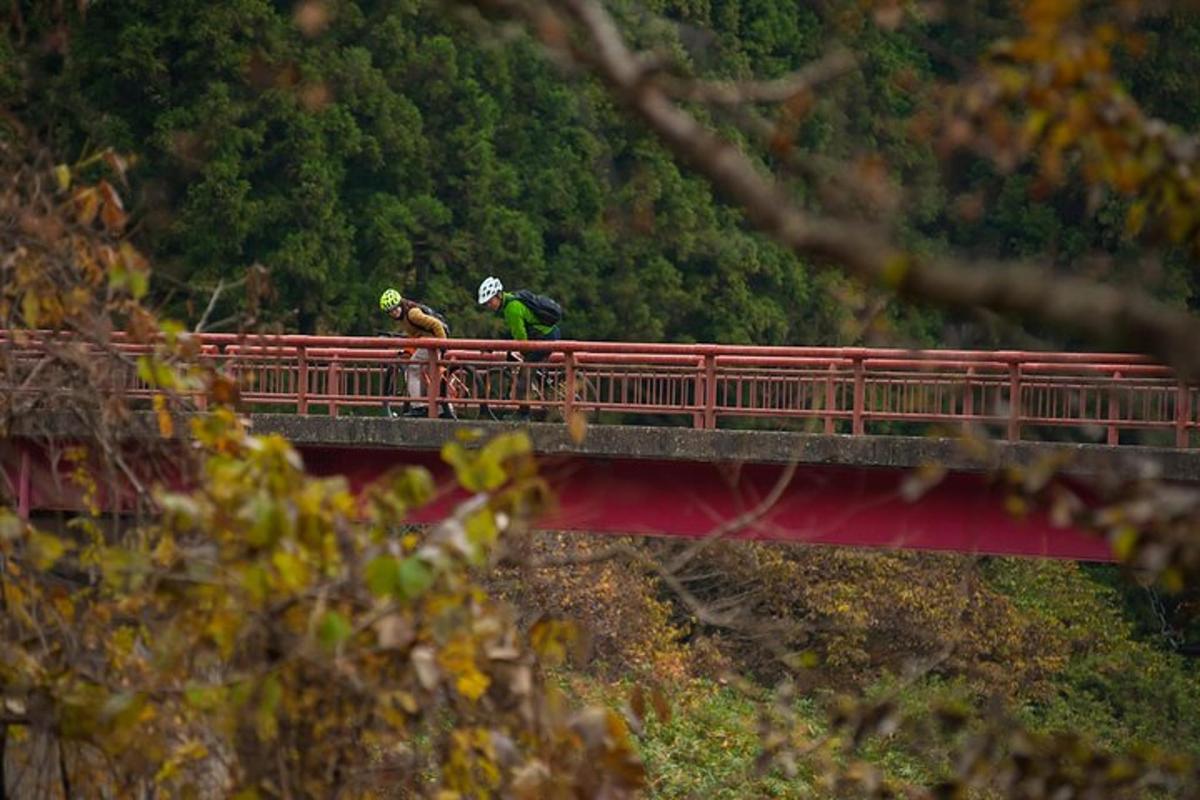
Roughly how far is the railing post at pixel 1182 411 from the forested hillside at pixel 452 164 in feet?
34.9

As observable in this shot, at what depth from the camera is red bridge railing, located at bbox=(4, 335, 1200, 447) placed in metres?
17.8

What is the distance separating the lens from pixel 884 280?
505 cm

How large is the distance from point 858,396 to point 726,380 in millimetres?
1441

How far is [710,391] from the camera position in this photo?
1912 centimetres

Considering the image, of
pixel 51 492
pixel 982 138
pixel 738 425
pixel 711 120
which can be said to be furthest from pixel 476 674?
pixel 738 425

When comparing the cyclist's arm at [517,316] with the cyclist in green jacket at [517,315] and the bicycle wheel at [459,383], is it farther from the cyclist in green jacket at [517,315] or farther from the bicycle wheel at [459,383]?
the bicycle wheel at [459,383]

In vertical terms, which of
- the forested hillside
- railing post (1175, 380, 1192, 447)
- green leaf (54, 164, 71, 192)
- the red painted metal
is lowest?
the red painted metal

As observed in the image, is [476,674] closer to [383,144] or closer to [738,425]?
[383,144]

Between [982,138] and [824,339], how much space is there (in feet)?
107

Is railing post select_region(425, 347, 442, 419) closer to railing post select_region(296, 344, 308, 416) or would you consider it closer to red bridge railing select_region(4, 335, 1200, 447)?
red bridge railing select_region(4, 335, 1200, 447)

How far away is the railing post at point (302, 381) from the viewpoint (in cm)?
2045

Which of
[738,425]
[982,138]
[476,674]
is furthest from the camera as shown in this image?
[738,425]

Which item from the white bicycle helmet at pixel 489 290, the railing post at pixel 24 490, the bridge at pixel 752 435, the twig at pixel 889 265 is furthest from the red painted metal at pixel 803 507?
the twig at pixel 889 265

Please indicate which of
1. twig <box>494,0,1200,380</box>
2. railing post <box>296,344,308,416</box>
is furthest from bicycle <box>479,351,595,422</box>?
twig <box>494,0,1200,380</box>
